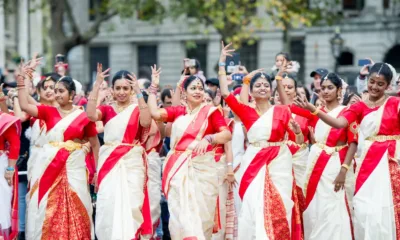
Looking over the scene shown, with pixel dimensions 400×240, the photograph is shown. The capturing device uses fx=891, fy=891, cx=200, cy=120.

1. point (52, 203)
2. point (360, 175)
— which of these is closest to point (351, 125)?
point (360, 175)

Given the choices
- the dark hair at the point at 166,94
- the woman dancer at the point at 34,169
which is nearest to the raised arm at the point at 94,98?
the woman dancer at the point at 34,169

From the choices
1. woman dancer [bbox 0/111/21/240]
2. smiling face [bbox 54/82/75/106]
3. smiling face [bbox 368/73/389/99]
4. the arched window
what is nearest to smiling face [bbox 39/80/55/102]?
woman dancer [bbox 0/111/21/240]

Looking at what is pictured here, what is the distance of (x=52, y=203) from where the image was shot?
9797 millimetres

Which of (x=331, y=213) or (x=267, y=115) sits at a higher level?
(x=267, y=115)

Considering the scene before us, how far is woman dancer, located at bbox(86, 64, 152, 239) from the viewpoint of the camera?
956 cm

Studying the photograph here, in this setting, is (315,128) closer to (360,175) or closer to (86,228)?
(360,175)

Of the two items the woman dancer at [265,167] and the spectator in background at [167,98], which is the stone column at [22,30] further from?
the woman dancer at [265,167]

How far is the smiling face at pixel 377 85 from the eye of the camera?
8.83 meters

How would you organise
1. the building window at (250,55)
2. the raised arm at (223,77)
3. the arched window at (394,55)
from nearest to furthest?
the raised arm at (223,77) → the arched window at (394,55) → the building window at (250,55)

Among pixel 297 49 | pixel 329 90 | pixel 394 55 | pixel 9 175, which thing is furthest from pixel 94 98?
pixel 297 49

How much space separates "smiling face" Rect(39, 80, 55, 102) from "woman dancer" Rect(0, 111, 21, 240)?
2.25ft

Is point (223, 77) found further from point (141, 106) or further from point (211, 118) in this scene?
point (141, 106)

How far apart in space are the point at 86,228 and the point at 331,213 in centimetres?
270

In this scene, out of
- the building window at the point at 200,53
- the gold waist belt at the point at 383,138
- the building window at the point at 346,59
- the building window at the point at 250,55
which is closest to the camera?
the gold waist belt at the point at 383,138
